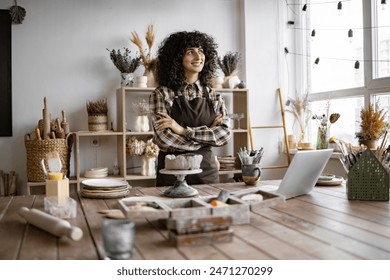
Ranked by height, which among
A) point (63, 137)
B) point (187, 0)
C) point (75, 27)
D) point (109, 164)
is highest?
point (187, 0)

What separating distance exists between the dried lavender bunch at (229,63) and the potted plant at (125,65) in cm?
91

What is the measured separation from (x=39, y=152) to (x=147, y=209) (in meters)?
2.84

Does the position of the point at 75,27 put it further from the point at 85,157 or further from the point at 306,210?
the point at 306,210

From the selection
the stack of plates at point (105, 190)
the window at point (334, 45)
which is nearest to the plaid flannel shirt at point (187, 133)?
the stack of plates at point (105, 190)

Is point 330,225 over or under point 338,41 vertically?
under

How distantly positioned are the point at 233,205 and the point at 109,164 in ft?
10.9

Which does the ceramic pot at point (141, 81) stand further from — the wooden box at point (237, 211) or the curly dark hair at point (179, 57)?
the wooden box at point (237, 211)

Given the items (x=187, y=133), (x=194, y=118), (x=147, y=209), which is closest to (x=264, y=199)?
(x=147, y=209)

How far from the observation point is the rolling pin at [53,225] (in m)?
1.25

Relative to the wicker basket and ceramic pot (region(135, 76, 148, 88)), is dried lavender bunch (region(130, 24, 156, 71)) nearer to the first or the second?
ceramic pot (region(135, 76, 148, 88))

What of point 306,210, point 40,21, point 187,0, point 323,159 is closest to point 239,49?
point 187,0

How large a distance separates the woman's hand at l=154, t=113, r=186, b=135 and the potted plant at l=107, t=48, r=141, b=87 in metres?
1.63

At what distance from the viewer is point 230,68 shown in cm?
470

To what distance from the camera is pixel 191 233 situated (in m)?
1.24
